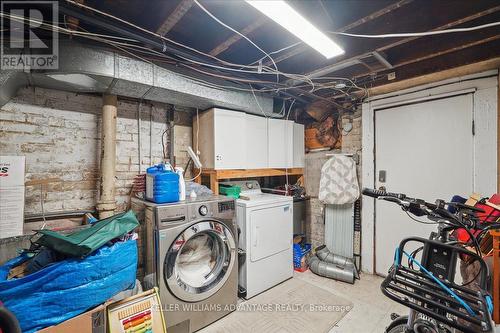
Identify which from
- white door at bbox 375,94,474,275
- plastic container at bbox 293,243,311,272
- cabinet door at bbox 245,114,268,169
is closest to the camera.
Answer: white door at bbox 375,94,474,275

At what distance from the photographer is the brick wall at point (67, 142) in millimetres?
1842

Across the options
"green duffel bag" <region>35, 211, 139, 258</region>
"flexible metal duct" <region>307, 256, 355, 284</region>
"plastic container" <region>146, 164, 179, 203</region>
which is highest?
"plastic container" <region>146, 164, 179, 203</region>

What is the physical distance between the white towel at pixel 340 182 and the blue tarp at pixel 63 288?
2489 mm

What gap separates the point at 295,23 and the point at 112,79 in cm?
146

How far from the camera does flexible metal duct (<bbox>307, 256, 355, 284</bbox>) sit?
2656 millimetres

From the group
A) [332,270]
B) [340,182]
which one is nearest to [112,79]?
[340,182]

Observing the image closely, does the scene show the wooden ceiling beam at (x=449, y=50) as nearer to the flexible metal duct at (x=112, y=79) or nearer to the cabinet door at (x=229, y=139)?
the cabinet door at (x=229, y=139)

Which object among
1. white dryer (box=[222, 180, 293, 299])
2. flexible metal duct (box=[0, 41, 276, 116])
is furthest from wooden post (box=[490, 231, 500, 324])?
flexible metal duct (box=[0, 41, 276, 116])

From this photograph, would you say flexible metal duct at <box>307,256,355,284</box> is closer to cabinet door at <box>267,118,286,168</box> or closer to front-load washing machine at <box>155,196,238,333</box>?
front-load washing machine at <box>155,196,238,333</box>

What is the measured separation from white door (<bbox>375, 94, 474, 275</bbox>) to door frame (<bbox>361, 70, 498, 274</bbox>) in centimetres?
5

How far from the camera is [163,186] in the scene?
1.88 m

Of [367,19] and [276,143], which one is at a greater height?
[367,19]

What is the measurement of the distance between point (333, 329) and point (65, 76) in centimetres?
307

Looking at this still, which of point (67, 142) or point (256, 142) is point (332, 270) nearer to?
point (256, 142)
